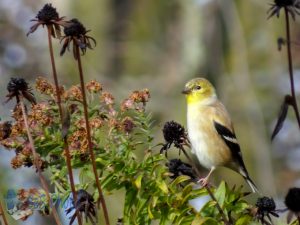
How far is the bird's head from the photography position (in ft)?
13.4

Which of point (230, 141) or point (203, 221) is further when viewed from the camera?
point (230, 141)

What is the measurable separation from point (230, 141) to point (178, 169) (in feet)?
5.53

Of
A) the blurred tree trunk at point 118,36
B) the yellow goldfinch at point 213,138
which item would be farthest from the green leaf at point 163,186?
the blurred tree trunk at point 118,36

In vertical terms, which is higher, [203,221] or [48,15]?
[48,15]

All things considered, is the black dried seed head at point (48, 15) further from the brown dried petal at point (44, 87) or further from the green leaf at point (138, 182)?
the green leaf at point (138, 182)

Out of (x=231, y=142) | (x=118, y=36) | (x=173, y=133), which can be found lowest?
(x=231, y=142)

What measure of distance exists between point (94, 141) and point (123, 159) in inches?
4.0

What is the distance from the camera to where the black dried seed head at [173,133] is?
7.04ft

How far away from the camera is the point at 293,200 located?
1.81 meters

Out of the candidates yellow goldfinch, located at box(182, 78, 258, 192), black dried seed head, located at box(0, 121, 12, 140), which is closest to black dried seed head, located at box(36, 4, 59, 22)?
black dried seed head, located at box(0, 121, 12, 140)

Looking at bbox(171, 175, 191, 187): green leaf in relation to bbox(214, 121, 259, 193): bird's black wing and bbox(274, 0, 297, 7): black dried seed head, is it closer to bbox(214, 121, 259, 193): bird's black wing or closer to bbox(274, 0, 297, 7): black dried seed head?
bbox(274, 0, 297, 7): black dried seed head

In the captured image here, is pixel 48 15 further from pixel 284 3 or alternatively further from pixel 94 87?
pixel 284 3

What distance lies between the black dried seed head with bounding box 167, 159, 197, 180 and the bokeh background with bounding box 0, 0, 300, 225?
7648 millimetres

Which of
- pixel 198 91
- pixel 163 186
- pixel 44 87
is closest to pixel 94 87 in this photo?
pixel 44 87
